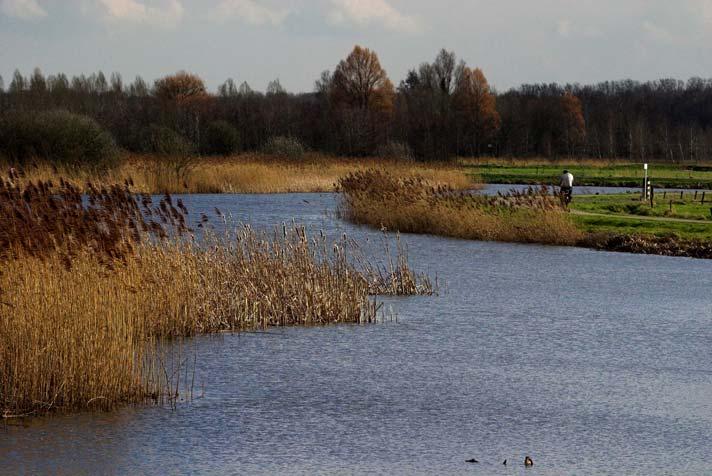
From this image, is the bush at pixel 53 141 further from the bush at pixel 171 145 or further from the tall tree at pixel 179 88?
the tall tree at pixel 179 88

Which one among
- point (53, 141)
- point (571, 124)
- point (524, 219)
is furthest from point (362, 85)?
point (524, 219)

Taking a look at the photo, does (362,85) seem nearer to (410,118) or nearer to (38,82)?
(410,118)

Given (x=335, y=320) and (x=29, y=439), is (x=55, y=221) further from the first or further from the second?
(x=335, y=320)

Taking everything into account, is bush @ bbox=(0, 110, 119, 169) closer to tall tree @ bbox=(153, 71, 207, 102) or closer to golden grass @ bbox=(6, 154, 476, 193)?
golden grass @ bbox=(6, 154, 476, 193)

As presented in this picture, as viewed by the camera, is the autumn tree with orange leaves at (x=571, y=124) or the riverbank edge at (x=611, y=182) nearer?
the riverbank edge at (x=611, y=182)

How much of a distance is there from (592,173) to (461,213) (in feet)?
144

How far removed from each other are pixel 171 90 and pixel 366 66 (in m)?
19.9

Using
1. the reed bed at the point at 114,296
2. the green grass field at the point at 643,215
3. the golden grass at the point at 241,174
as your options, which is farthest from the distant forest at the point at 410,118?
the reed bed at the point at 114,296

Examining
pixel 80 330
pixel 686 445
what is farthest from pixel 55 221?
pixel 686 445

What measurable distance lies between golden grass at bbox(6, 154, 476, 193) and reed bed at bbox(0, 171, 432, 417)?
28.5m

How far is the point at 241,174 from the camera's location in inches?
1988

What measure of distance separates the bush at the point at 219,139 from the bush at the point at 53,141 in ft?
82.9

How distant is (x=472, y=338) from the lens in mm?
15188

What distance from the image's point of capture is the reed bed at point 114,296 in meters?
10.5
